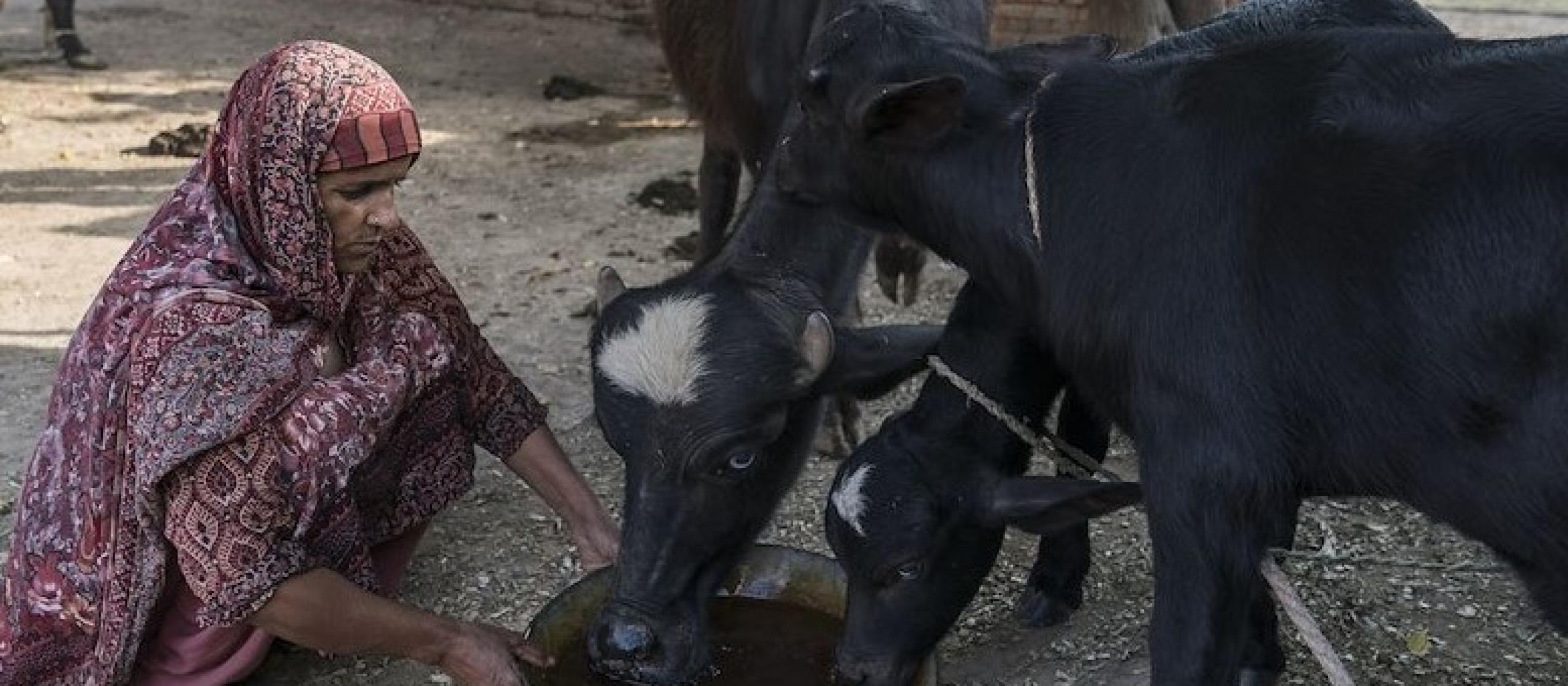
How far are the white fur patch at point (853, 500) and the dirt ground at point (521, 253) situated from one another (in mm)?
697

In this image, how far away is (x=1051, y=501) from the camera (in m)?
3.09

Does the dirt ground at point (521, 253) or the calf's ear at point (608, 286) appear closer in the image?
the calf's ear at point (608, 286)

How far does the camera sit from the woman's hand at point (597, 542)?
12.5 ft

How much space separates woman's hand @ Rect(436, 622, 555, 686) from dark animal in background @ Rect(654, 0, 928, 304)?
156 centimetres

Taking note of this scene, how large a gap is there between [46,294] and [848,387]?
3926 millimetres

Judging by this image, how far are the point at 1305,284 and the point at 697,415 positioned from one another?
1243 millimetres

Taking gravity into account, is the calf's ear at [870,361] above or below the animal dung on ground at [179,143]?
above

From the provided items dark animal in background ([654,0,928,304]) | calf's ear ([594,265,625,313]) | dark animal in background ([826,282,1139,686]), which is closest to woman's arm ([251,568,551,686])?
dark animal in background ([826,282,1139,686])

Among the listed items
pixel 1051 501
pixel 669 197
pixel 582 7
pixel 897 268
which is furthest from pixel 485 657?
pixel 582 7

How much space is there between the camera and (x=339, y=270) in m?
3.48

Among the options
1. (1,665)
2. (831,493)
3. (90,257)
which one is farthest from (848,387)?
(90,257)

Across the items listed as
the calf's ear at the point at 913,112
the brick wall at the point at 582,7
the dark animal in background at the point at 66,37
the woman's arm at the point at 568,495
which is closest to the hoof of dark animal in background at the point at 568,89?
the brick wall at the point at 582,7

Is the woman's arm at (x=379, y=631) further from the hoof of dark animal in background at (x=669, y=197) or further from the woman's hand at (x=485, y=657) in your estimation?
the hoof of dark animal in background at (x=669, y=197)

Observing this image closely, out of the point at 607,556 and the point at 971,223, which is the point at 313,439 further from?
the point at 971,223
